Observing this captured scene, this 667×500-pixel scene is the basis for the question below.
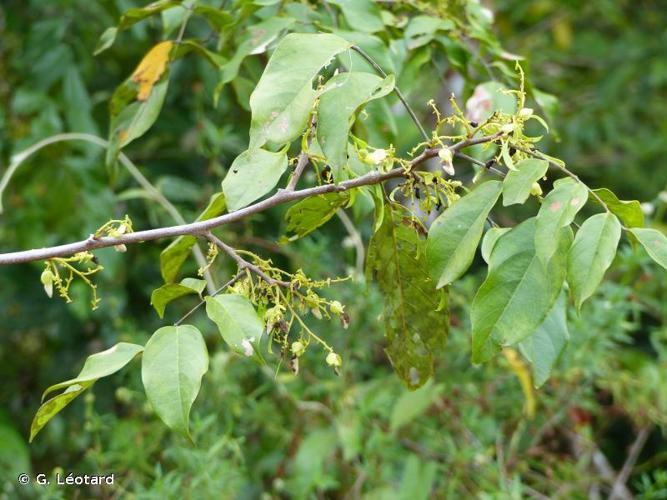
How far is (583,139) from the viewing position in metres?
3.47

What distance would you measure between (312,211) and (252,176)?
0.10 meters

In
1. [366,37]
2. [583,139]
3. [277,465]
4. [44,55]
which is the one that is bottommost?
[583,139]

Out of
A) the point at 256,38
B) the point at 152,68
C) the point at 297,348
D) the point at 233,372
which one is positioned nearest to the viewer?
the point at 297,348

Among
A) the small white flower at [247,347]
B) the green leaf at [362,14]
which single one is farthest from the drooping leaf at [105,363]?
the green leaf at [362,14]

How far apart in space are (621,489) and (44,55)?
1627 millimetres

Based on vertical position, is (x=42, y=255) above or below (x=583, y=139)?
above

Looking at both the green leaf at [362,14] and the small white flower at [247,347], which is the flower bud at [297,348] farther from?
the green leaf at [362,14]

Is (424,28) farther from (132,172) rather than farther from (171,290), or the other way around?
(132,172)

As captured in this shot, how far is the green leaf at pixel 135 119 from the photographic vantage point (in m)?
1.21

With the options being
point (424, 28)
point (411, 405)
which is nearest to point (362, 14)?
point (424, 28)

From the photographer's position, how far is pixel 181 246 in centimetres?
97

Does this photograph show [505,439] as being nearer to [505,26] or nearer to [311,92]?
[311,92]

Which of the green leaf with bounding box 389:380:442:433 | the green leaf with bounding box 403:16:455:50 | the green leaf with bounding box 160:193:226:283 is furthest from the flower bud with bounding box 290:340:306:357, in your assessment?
the green leaf with bounding box 389:380:442:433

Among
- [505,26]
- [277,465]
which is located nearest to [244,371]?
[277,465]
